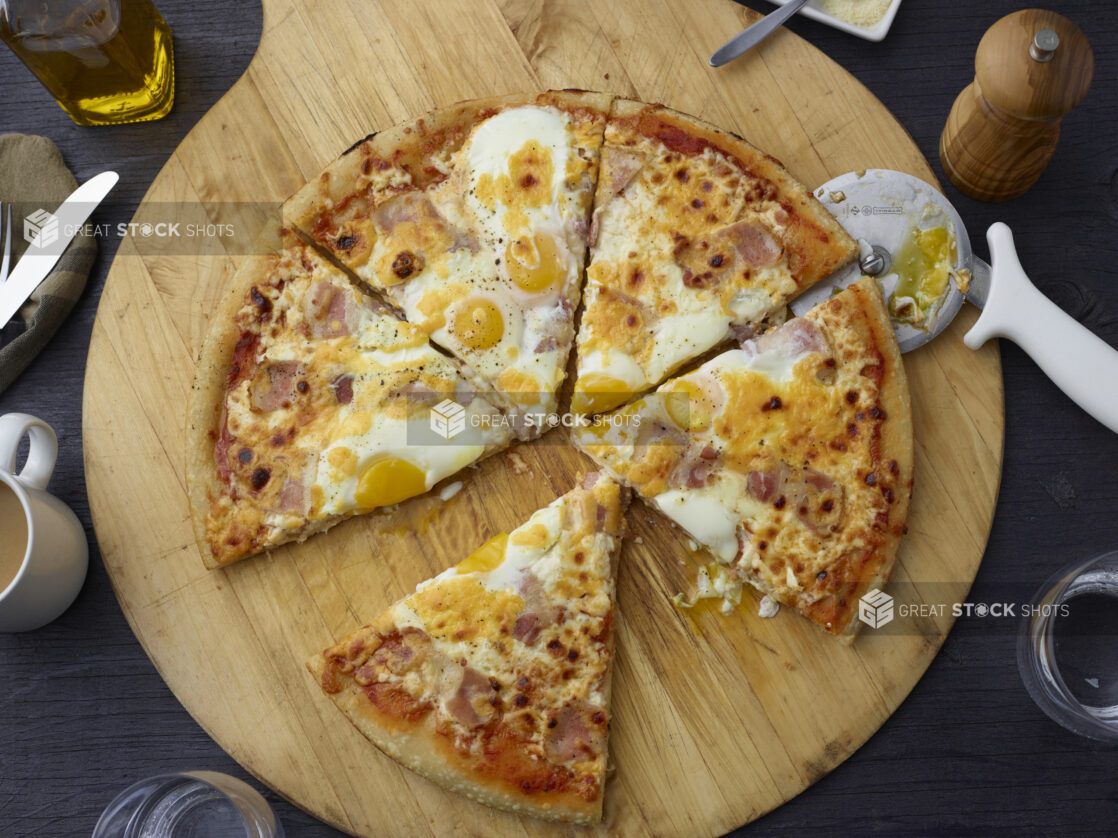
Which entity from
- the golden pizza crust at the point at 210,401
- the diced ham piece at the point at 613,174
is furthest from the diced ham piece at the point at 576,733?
the diced ham piece at the point at 613,174

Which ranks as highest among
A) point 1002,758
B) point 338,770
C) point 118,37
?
point 118,37

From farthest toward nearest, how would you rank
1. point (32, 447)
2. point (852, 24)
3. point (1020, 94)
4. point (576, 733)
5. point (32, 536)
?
point (852, 24) → point (32, 447) → point (576, 733) → point (32, 536) → point (1020, 94)

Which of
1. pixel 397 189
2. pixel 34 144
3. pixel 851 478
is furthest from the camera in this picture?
pixel 34 144

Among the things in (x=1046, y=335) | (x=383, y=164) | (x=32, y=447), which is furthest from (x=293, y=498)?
(x=1046, y=335)

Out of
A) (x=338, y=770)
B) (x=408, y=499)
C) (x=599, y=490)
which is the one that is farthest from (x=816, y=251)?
(x=338, y=770)

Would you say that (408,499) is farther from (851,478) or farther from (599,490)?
(851,478)

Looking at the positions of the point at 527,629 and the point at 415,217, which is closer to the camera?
the point at 527,629

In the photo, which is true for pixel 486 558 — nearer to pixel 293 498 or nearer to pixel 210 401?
pixel 293 498
